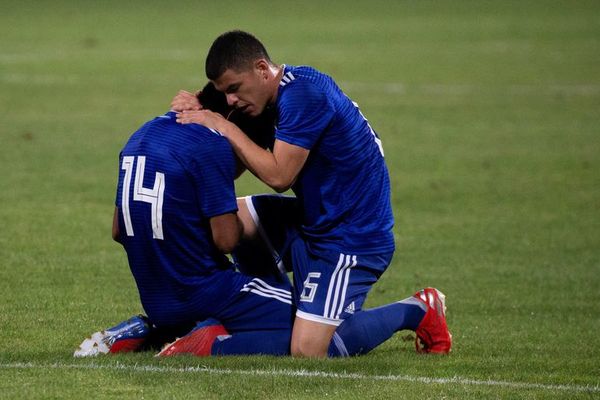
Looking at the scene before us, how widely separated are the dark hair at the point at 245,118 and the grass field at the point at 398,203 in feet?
4.49

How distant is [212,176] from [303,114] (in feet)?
2.09

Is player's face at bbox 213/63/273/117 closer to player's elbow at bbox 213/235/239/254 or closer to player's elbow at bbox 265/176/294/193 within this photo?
player's elbow at bbox 265/176/294/193

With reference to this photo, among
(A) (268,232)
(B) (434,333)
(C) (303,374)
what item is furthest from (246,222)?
(C) (303,374)

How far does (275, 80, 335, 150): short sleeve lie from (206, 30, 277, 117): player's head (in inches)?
5.4

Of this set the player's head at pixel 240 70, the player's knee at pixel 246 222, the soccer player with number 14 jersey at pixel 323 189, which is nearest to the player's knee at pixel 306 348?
the soccer player with number 14 jersey at pixel 323 189

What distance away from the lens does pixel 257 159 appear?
7.20 meters

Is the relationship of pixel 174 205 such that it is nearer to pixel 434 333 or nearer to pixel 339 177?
pixel 339 177

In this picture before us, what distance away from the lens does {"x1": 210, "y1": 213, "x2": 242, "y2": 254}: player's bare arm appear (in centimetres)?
715

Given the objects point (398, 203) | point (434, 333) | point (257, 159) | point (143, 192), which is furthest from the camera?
point (398, 203)

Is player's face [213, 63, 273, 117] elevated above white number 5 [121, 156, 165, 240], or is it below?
above

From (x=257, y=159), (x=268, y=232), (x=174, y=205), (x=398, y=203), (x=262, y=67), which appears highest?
(x=262, y=67)

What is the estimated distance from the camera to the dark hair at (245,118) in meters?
7.57

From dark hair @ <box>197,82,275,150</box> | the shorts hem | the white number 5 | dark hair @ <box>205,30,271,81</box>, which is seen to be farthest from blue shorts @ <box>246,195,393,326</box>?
dark hair @ <box>205,30,271,81</box>

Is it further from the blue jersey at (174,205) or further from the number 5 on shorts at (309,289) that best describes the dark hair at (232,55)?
the number 5 on shorts at (309,289)
